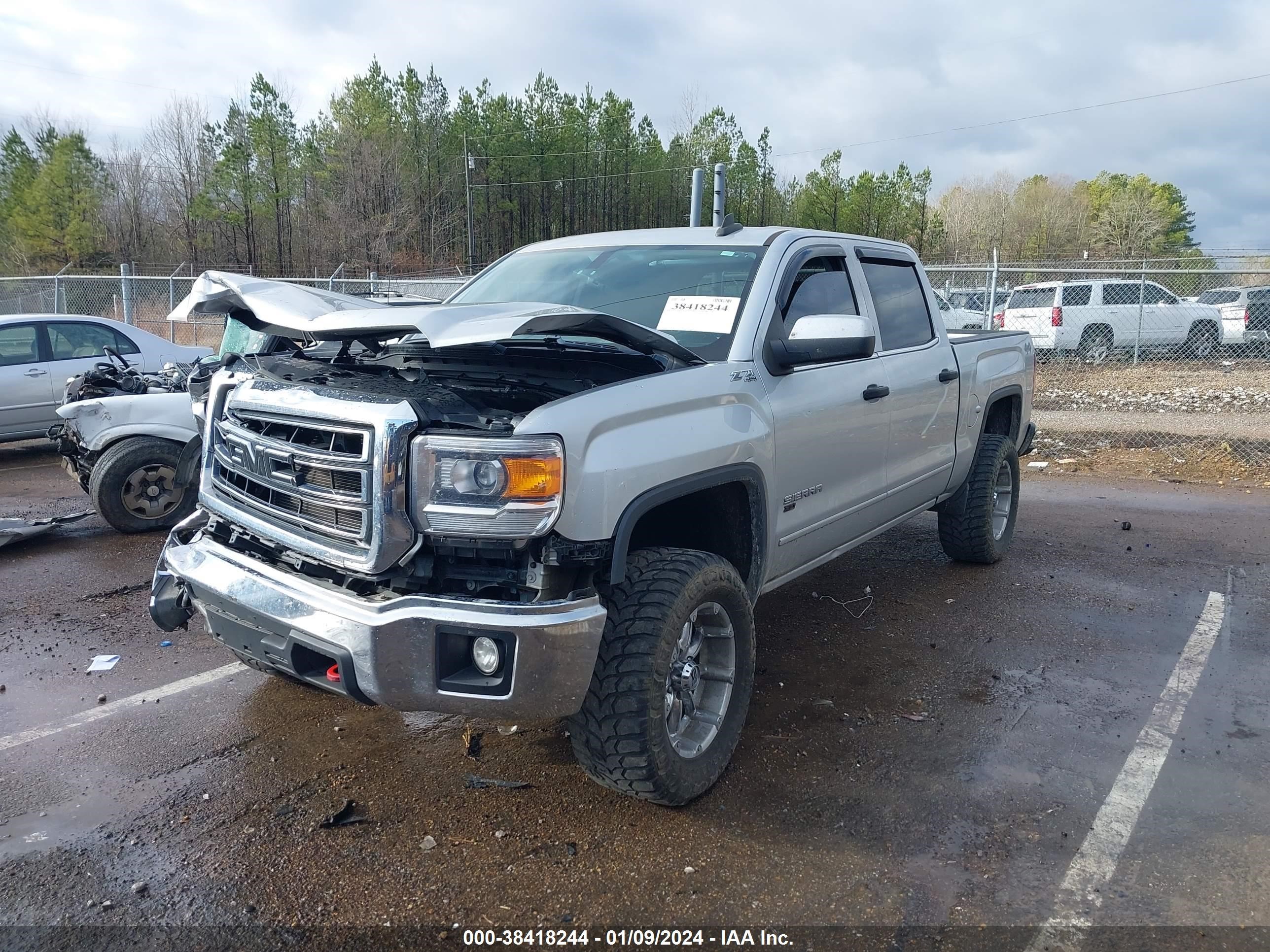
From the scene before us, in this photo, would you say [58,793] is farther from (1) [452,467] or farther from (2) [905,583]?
(2) [905,583]

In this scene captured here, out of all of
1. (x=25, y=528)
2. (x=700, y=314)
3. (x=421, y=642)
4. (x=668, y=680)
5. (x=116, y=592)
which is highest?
(x=700, y=314)

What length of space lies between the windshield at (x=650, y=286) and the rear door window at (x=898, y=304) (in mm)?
973

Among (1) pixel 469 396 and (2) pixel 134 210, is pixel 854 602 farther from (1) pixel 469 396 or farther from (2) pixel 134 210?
(2) pixel 134 210

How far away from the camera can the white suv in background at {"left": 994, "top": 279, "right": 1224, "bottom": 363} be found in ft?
56.1

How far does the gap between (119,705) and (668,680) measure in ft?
8.39

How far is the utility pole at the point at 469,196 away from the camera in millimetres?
47750

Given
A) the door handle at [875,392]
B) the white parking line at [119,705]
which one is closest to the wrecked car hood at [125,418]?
the white parking line at [119,705]

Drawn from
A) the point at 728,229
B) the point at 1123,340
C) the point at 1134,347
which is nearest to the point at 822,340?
the point at 728,229

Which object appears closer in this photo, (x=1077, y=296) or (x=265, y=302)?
(x=265, y=302)

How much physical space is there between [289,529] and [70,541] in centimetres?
476

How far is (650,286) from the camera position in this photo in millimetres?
→ 4098

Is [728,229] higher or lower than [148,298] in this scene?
lower

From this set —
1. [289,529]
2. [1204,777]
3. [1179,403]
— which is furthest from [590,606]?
[1179,403]

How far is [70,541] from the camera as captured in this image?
6.71 metres
